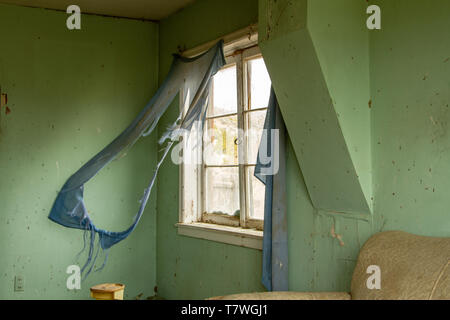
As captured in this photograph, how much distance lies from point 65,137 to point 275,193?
1.92 meters

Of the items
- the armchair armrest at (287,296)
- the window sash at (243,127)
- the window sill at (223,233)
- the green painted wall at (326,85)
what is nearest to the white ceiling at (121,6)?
the window sash at (243,127)

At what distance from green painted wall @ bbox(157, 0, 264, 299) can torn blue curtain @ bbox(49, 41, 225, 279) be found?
0.31 meters

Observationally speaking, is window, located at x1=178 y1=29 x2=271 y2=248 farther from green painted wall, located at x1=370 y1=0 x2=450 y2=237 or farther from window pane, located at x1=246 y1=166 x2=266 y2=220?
green painted wall, located at x1=370 y1=0 x2=450 y2=237

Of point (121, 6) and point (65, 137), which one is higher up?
point (121, 6)

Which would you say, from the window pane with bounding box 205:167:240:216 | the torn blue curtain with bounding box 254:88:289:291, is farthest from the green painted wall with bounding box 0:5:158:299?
the torn blue curtain with bounding box 254:88:289:291

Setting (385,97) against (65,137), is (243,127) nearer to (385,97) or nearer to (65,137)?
(385,97)

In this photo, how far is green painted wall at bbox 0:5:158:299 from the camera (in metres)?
3.53

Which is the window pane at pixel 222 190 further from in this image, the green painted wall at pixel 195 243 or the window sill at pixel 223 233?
the green painted wall at pixel 195 243

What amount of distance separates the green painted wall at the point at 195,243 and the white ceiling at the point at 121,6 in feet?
0.33

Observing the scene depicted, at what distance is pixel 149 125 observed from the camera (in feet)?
10.4

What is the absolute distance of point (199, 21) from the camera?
11.7 ft

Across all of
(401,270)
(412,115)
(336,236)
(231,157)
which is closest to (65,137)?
(231,157)

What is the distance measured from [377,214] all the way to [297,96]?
0.68 metres

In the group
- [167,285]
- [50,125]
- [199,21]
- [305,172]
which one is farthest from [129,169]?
[305,172]
